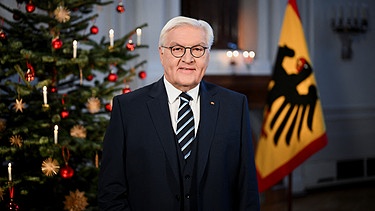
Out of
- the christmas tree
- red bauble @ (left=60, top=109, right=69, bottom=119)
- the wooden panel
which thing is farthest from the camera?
the wooden panel

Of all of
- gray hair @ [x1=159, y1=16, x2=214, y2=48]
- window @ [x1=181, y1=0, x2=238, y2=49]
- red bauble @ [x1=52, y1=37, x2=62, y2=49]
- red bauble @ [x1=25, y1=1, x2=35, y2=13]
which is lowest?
gray hair @ [x1=159, y1=16, x2=214, y2=48]

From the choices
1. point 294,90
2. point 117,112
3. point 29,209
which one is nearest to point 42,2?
point 29,209

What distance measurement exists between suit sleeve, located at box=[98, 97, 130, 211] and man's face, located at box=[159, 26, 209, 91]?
237 mm

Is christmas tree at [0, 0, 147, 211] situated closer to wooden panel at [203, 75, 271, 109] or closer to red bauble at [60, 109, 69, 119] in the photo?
red bauble at [60, 109, 69, 119]

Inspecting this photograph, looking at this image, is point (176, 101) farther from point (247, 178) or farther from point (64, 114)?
point (64, 114)

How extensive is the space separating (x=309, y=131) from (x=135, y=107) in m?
2.90

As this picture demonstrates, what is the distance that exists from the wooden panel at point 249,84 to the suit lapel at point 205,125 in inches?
147

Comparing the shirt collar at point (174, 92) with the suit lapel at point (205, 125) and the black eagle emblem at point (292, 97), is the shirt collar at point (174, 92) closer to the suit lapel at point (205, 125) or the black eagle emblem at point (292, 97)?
the suit lapel at point (205, 125)

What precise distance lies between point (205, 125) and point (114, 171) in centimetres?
→ 35

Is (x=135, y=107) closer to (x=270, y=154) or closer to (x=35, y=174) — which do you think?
(x=35, y=174)

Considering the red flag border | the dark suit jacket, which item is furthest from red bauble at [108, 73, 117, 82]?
the red flag border

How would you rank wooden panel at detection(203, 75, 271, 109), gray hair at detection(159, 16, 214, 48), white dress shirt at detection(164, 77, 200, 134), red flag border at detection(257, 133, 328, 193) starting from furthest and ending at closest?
wooden panel at detection(203, 75, 271, 109) → red flag border at detection(257, 133, 328, 193) → white dress shirt at detection(164, 77, 200, 134) → gray hair at detection(159, 16, 214, 48)

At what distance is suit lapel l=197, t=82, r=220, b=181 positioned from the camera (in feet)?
6.26

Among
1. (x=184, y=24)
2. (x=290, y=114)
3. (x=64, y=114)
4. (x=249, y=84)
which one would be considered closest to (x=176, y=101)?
(x=184, y=24)
